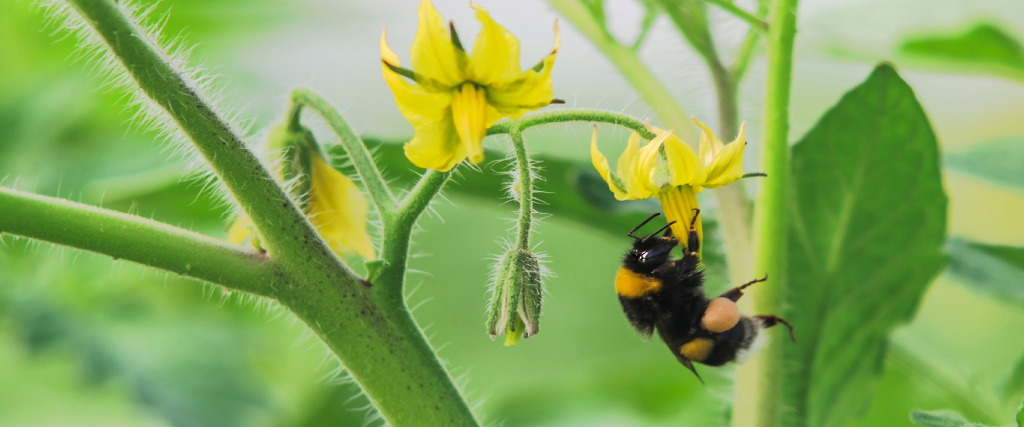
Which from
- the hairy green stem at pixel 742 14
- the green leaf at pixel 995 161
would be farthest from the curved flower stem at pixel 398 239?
the green leaf at pixel 995 161

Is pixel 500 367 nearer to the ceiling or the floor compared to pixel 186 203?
nearer to the floor

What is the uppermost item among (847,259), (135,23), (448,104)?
(135,23)

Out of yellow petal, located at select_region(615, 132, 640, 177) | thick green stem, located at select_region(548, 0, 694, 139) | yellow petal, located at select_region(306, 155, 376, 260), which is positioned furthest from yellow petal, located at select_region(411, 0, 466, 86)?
thick green stem, located at select_region(548, 0, 694, 139)

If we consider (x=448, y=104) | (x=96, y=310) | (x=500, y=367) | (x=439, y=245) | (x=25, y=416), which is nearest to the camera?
(x=448, y=104)

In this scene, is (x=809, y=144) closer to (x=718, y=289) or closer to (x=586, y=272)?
(x=718, y=289)

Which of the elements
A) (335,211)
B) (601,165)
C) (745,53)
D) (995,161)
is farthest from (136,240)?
(995,161)

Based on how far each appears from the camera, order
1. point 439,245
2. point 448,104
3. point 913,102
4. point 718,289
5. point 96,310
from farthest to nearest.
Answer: point 439,245 → point 96,310 → point 718,289 → point 913,102 → point 448,104

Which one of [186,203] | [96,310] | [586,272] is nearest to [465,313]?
[586,272]
